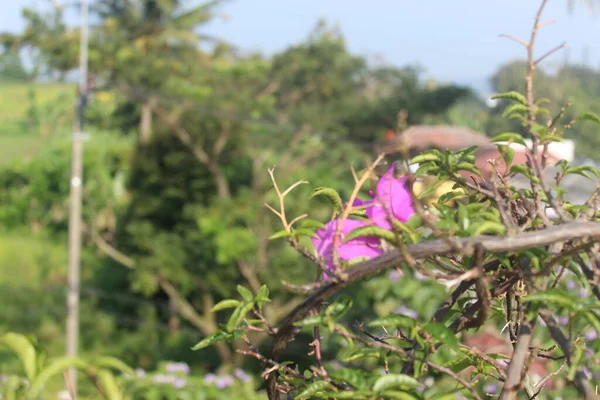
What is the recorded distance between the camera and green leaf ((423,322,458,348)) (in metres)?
0.37

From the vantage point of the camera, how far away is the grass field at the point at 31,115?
43.9 ft

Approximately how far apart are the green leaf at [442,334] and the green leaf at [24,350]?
0.40 meters

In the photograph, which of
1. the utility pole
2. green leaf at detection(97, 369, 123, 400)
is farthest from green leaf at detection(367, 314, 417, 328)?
the utility pole

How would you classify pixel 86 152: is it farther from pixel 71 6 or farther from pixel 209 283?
pixel 209 283

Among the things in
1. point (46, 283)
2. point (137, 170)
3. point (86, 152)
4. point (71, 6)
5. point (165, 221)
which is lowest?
point (46, 283)

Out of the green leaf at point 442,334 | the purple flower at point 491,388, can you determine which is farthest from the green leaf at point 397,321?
the purple flower at point 491,388

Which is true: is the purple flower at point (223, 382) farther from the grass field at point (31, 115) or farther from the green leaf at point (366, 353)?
the grass field at point (31, 115)

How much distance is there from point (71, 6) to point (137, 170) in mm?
5636

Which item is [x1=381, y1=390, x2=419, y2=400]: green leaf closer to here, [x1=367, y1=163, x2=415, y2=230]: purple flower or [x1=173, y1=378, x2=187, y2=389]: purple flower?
[x1=367, y1=163, x2=415, y2=230]: purple flower

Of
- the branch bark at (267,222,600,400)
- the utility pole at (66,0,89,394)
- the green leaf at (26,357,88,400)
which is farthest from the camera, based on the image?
the utility pole at (66,0,89,394)

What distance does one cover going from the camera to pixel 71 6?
1046cm

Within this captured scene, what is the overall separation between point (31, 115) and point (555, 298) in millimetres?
14928

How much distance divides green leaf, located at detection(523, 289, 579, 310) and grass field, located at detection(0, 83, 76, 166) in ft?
40.2

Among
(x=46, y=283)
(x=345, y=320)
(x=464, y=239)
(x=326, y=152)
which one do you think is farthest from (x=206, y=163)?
(x=464, y=239)
